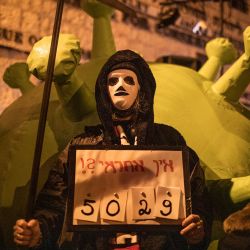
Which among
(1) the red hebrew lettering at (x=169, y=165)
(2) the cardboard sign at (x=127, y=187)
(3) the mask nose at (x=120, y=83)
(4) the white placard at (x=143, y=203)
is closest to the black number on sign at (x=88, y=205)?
(2) the cardboard sign at (x=127, y=187)

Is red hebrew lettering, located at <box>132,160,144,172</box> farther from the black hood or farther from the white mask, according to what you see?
the white mask

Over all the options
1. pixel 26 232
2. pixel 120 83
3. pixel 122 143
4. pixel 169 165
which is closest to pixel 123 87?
pixel 120 83

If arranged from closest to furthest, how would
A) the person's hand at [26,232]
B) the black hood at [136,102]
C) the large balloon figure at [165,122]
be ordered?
the person's hand at [26,232]
the black hood at [136,102]
the large balloon figure at [165,122]

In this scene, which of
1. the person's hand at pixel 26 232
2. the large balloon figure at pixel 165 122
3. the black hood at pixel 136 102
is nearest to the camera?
the person's hand at pixel 26 232

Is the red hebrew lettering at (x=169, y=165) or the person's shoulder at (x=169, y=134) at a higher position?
the person's shoulder at (x=169, y=134)

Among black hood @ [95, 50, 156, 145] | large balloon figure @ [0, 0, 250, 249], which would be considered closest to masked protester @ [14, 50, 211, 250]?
black hood @ [95, 50, 156, 145]

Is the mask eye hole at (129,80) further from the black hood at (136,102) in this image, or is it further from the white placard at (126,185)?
the white placard at (126,185)

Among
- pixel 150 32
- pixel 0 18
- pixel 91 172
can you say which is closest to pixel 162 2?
pixel 150 32

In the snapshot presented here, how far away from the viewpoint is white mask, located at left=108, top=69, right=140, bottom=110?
54.9 inches

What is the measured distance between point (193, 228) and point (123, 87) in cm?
45

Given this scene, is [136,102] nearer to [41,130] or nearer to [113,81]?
[113,81]

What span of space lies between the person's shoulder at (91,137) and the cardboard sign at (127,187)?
0.08 metres

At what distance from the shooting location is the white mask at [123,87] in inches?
54.9

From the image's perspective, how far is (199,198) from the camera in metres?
1.35
